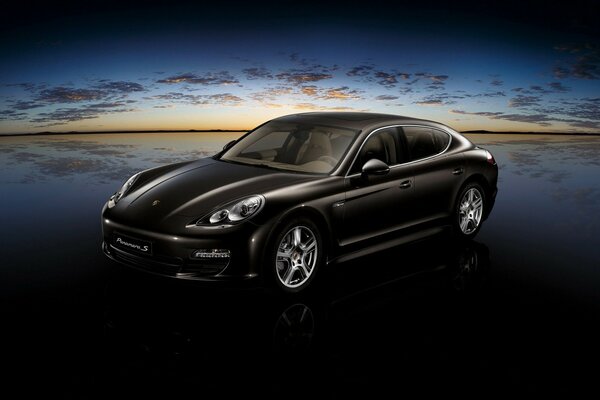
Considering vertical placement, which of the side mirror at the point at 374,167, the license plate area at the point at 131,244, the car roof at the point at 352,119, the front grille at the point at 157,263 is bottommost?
the front grille at the point at 157,263

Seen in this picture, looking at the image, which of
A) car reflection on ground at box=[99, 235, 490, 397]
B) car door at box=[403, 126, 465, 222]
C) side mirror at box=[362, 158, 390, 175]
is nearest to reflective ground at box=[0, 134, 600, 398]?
car reflection on ground at box=[99, 235, 490, 397]

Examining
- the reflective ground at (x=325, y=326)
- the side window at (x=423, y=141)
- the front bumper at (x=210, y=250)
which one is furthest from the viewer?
the side window at (x=423, y=141)

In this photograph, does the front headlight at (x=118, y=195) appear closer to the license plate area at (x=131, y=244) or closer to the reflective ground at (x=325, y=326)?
the license plate area at (x=131, y=244)

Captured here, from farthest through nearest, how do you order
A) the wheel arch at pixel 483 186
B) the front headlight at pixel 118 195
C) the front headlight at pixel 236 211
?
the wheel arch at pixel 483 186 < the front headlight at pixel 118 195 < the front headlight at pixel 236 211

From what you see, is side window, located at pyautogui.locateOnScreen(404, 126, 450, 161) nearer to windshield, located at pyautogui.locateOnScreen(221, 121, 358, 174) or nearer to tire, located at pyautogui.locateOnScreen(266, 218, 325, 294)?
windshield, located at pyautogui.locateOnScreen(221, 121, 358, 174)

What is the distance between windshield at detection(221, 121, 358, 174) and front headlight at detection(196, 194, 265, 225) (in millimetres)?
1053

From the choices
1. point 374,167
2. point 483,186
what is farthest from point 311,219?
point 483,186

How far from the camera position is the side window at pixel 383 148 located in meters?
7.69

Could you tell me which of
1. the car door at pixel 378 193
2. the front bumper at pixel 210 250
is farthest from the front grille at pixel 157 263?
the car door at pixel 378 193

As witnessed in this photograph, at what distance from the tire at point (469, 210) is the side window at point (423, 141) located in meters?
0.63

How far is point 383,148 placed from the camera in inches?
314

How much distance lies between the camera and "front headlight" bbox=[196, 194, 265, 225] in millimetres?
6383

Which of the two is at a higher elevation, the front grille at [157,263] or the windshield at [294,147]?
the windshield at [294,147]

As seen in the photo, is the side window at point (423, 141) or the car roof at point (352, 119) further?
the side window at point (423, 141)
